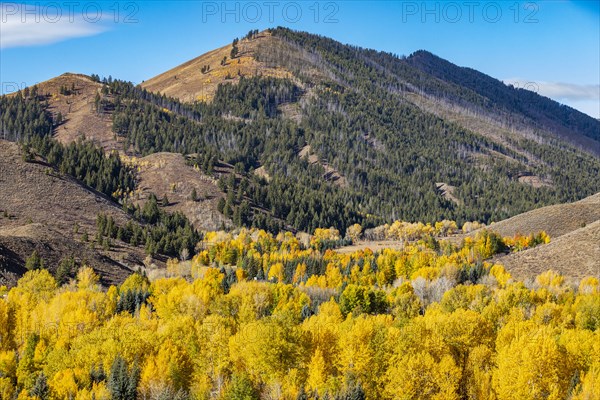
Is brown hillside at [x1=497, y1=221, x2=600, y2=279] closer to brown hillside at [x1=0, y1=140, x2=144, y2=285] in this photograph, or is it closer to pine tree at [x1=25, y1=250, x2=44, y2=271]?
brown hillside at [x1=0, y1=140, x2=144, y2=285]

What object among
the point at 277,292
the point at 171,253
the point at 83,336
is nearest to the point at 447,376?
the point at 83,336

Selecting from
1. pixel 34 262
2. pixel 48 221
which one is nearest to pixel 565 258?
pixel 34 262

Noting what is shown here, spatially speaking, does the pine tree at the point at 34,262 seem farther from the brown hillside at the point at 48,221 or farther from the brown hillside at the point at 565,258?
the brown hillside at the point at 565,258

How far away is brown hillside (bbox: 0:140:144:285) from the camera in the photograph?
13650cm

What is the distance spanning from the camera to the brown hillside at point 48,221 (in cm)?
13650

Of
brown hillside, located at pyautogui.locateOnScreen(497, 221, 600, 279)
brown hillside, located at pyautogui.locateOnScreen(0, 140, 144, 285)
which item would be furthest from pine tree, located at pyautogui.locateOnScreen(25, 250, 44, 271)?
brown hillside, located at pyautogui.locateOnScreen(497, 221, 600, 279)

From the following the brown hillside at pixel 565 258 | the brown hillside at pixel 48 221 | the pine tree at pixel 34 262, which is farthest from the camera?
the brown hillside at pixel 565 258

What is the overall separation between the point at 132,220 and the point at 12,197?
31071mm

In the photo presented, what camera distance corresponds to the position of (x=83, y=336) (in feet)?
274

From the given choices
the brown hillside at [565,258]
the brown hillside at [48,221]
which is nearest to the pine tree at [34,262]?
the brown hillside at [48,221]

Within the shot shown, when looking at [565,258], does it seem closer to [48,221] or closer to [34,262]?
[34,262]

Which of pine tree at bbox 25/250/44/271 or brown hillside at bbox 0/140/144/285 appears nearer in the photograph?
pine tree at bbox 25/250/44/271

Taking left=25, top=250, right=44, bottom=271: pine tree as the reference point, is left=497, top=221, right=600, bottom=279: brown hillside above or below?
above

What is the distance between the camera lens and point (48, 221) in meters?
168
